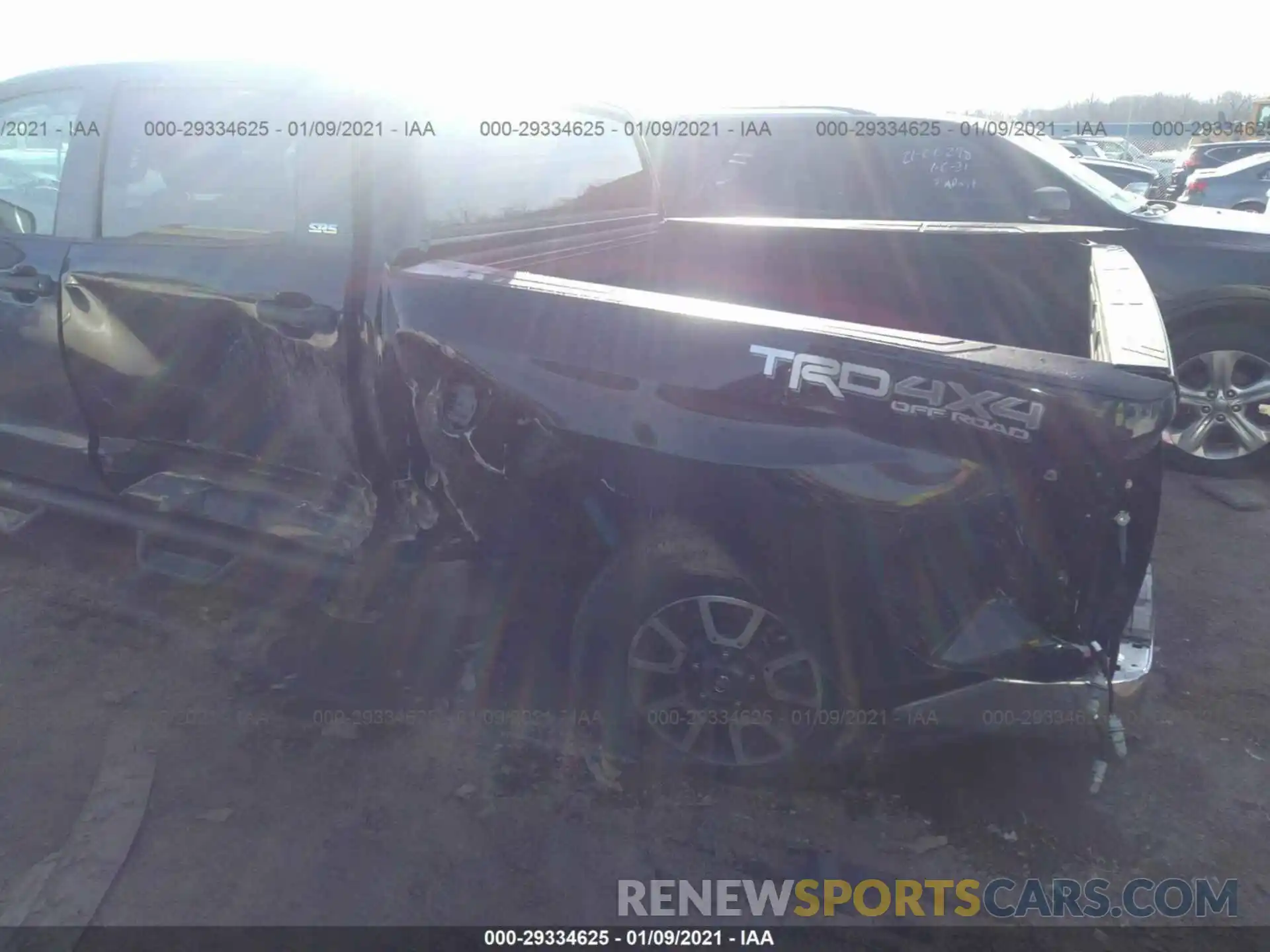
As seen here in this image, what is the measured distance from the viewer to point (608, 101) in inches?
157

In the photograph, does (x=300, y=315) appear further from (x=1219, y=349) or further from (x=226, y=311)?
(x=1219, y=349)

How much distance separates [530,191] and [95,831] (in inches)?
94.7

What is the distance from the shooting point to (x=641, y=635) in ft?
8.77

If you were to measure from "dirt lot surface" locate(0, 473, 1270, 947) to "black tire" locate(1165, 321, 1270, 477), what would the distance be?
74.9 inches

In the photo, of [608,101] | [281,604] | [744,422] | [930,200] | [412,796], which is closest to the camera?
[744,422]

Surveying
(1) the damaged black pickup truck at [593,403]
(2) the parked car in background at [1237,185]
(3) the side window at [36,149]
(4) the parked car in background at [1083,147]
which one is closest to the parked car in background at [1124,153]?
(4) the parked car in background at [1083,147]

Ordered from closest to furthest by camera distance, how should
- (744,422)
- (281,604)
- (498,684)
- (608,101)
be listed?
1. (744,422)
2. (498,684)
3. (281,604)
4. (608,101)

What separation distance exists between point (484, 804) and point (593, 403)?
3.92 feet

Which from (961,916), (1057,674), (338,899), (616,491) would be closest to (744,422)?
(616,491)

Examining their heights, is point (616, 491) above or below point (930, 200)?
below

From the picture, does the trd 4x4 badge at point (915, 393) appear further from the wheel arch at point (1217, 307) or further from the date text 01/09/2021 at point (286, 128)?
the wheel arch at point (1217, 307)

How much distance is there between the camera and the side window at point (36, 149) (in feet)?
11.0

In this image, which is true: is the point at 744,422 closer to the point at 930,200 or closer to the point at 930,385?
the point at 930,385
